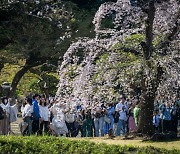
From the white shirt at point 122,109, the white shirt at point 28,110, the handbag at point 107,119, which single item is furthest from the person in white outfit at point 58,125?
the white shirt at point 122,109

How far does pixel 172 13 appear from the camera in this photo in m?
12.6

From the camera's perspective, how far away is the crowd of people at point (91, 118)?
1505 centimetres

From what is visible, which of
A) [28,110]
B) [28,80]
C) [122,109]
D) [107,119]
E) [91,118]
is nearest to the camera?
[28,110]

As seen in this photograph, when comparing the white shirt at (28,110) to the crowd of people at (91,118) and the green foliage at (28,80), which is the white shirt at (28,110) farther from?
the green foliage at (28,80)

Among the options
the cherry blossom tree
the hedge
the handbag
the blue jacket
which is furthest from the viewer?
the handbag

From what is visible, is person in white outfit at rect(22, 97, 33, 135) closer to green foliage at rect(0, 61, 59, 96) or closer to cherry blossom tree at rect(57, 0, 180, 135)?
cherry blossom tree at rect(57, 0, 180, 135)

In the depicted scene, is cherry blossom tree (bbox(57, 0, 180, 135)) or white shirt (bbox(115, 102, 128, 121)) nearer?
cherry blossom tree (bbox(57, 0, 180, 135))

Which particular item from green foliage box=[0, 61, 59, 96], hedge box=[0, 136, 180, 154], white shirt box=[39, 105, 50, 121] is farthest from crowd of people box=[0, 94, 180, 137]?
green foliage box=[0, 61, 59, 96]

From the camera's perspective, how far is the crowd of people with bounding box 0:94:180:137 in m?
15.1

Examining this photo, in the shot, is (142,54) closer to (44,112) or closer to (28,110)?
(44,112)

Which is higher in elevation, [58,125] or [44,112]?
[44,112]

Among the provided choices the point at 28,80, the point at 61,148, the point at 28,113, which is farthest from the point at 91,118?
the point at 28,80

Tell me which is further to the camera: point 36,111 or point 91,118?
point 91,118

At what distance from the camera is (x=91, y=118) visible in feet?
56.3
